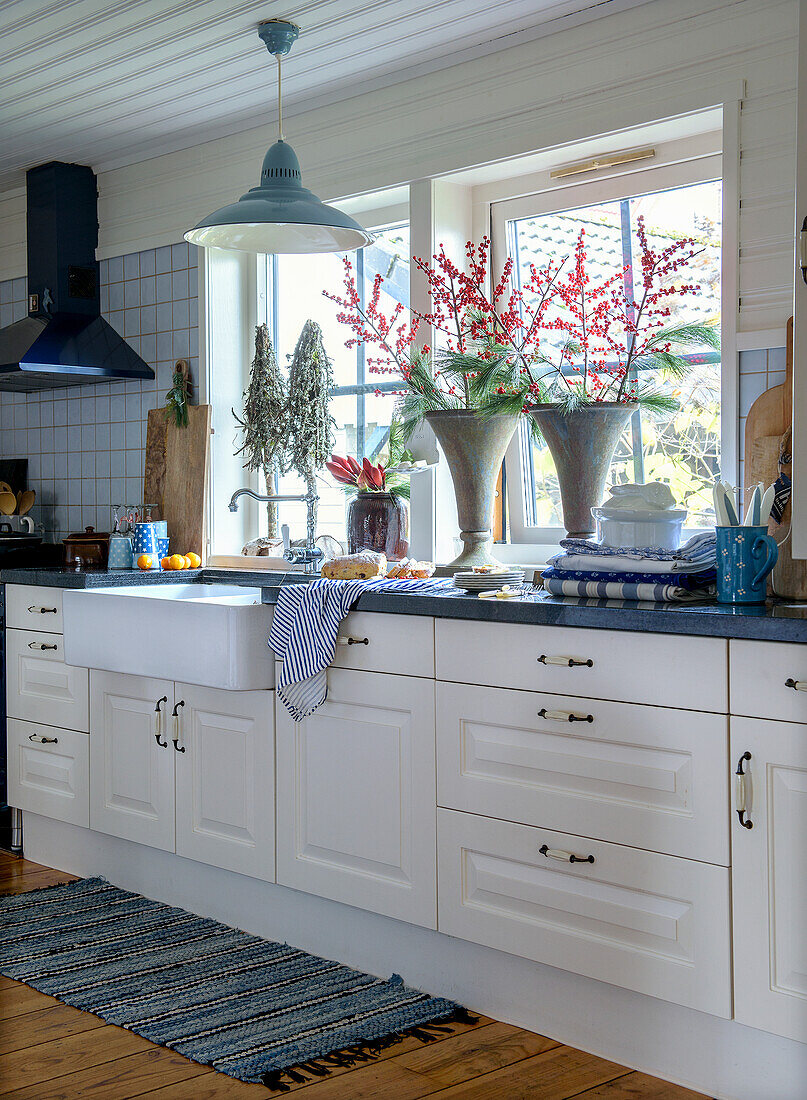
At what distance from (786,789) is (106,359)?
3.04m

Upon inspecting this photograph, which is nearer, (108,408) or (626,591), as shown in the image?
(626,591)

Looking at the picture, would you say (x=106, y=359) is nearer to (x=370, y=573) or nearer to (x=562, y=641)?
(x=370, y=573)

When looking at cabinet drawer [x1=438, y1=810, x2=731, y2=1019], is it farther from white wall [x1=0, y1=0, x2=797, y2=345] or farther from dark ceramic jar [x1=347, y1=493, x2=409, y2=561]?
white wall [x1=0, y1=0, x2=797, y2=345]

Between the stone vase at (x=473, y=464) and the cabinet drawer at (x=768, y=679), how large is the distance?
118 cm

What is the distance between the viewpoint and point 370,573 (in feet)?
9.48

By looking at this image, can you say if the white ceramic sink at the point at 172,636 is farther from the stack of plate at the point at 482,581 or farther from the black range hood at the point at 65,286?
the black range hood at the point at 65,286

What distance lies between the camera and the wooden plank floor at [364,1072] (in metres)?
2.12

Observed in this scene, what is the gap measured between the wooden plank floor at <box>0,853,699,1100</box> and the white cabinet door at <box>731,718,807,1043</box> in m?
0.29

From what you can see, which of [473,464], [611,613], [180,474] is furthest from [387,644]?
[180,474]

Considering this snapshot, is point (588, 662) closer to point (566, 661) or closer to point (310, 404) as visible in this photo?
point (566, 661)

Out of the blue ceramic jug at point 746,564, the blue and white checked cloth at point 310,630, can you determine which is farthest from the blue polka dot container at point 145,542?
the blue ceramic jug at point 746,564

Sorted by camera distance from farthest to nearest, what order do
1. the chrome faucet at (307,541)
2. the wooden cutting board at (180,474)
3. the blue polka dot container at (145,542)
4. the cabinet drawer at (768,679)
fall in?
the wooden cutting board at (180,474) → the blue polka dot container at (145,542) → the chrome faucet at (307,541) → the cabinet drawer at (768,679)

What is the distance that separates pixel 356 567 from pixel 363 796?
1.92 feet

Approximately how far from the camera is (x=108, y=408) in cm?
447
